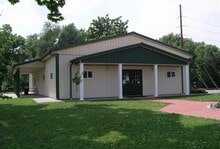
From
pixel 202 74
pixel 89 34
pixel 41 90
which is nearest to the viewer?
pixel 41 90

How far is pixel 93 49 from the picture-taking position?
28688mm

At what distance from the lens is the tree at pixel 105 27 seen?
71812mm

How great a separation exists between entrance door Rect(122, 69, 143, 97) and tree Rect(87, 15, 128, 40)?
41.7m

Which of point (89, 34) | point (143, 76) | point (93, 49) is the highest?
point (89, 34)

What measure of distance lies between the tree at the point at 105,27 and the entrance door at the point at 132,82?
41697 mm

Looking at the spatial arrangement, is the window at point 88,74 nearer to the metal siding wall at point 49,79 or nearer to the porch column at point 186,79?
the metal siding wall at point 49,79

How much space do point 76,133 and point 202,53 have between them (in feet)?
153

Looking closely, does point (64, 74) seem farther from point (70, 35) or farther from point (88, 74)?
point (70, 35)

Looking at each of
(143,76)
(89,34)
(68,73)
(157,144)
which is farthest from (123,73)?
→ (89,34)

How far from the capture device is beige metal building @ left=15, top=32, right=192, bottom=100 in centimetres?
2734

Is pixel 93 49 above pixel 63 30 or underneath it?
underneath

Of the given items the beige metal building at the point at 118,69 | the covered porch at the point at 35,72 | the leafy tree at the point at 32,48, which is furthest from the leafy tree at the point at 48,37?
the beige metal building at the point at 118,69

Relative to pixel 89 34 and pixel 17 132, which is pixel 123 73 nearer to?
pixel 17 132

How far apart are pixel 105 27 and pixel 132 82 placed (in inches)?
1714
